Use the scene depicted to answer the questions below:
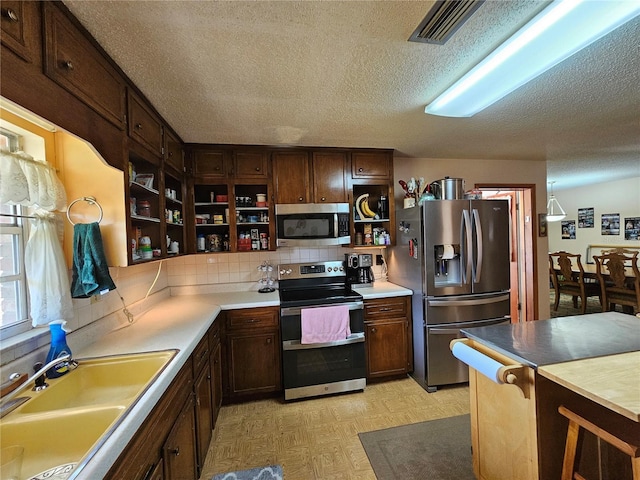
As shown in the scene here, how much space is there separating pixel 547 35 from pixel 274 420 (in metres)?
2.83

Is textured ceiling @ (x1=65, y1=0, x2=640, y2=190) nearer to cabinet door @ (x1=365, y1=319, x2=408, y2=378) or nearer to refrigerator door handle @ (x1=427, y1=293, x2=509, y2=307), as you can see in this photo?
refrigerator door handle @ (x1=427, y1=293, x2=509, y2=307)

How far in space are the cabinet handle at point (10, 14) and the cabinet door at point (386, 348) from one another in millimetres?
2713

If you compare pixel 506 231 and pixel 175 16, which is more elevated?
pixel 175 16

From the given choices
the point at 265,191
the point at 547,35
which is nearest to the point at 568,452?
the point at 547,35

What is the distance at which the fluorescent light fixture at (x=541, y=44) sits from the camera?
1090 millimetres

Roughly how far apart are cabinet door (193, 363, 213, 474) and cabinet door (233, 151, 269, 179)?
1681mm

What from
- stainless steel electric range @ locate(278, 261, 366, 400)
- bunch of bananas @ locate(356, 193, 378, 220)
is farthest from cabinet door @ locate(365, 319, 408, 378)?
bunch of bananas @ locate(356, 193, 378, 220)

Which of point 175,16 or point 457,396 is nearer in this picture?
point 175,16

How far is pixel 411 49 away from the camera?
136cm

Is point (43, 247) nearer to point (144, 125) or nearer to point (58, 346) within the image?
point (58, 346)

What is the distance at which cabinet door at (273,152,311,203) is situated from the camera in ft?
9.20

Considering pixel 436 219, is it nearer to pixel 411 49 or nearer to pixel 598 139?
pixel 411 49

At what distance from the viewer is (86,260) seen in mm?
1416

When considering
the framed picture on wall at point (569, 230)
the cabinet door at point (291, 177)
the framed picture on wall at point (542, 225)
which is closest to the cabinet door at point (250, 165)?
the cabinet door at point (291, 177)
